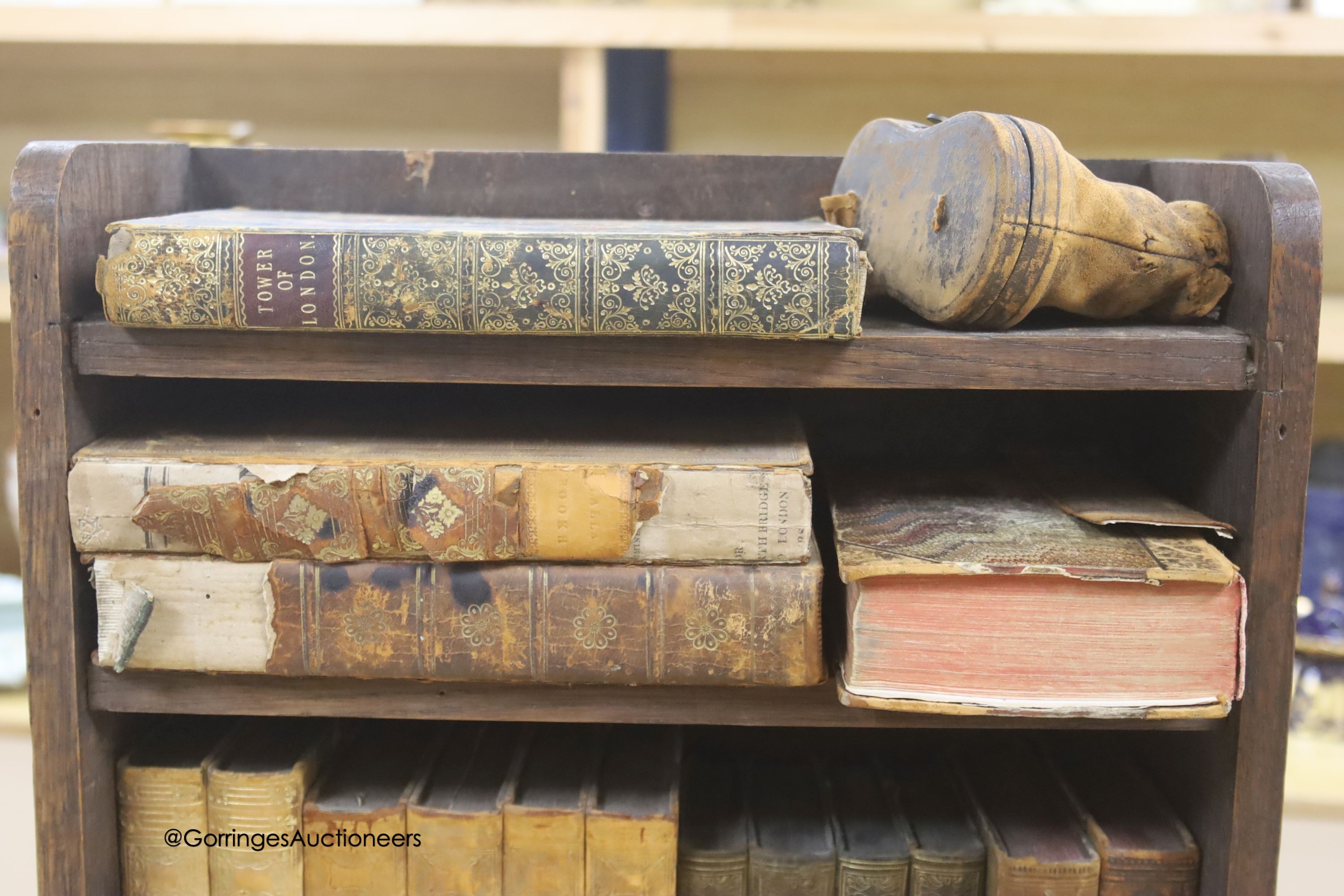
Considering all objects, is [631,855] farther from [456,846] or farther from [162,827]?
[162,827]

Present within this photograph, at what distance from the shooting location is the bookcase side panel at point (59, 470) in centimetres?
68

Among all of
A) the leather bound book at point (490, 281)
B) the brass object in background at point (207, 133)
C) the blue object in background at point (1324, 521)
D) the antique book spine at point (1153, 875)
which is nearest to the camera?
the leather bound book at point (490, 281)

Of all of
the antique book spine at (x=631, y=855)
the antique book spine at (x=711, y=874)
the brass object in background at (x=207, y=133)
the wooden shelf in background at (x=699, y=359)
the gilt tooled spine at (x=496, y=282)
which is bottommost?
the antique book spine at (x=711, y=874)

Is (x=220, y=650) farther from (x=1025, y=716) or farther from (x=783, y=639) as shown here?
(x=1025, y=716)

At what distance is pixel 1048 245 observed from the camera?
66 centimetres

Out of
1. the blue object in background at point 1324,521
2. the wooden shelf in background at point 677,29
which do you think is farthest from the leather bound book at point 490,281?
the blue object in background at point 1324,521

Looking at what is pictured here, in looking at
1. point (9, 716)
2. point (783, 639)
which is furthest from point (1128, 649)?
point (9, 716)

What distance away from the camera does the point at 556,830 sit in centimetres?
78

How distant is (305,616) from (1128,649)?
0.52 m

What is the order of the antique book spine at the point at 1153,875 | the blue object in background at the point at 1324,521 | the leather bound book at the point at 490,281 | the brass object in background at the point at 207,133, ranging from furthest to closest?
the blue object in background at the point at 1324,521
the brass object in background at the point at 207,133
the antique book spine at the point at 1153,875
the leather bound book at the point at 490,281

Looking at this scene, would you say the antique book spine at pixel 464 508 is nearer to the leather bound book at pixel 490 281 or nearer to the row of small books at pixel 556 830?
the leather bound book at pixel 490 281

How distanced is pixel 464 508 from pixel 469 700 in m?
0.14

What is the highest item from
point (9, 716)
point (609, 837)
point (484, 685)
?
point (484, 685)

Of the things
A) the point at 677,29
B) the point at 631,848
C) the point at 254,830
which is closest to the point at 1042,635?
the point at 631,848
